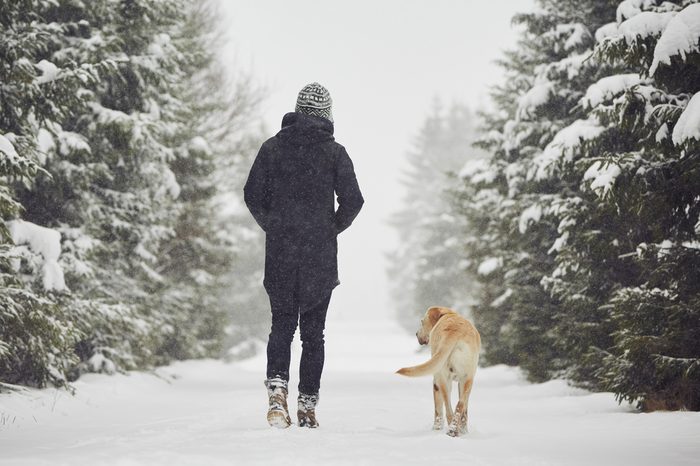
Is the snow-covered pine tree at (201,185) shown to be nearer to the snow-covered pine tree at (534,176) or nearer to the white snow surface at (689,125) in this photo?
the snow-covered pine tree at (534,176)

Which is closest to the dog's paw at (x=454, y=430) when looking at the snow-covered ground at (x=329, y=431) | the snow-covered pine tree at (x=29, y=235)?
the snow-covered ground at (x=329, y=431)

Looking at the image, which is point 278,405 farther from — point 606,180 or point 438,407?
point 606,180

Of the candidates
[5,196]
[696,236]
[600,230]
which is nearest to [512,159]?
[600,230]

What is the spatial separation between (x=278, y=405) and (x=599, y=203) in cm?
473

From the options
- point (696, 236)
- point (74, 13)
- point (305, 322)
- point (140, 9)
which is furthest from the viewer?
point (140, 9)

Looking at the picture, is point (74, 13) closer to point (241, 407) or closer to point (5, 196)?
point (5, 196)

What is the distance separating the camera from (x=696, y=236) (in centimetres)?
588

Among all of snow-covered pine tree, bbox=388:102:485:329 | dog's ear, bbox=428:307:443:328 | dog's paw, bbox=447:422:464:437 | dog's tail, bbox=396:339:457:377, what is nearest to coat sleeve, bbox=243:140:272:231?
dog's tail, bbox=396:339:457:377

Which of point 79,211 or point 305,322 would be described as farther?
point 79,211

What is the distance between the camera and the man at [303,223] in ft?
15.7

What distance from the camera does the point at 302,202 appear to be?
4887 mm

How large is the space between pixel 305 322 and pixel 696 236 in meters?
3.81

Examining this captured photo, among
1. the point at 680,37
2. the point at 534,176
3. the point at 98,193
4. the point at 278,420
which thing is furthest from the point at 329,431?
the point at 534,176

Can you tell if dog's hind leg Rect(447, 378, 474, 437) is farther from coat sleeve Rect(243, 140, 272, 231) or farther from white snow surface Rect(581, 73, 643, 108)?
white snow surface Rect(581, 73, 643, 108)
